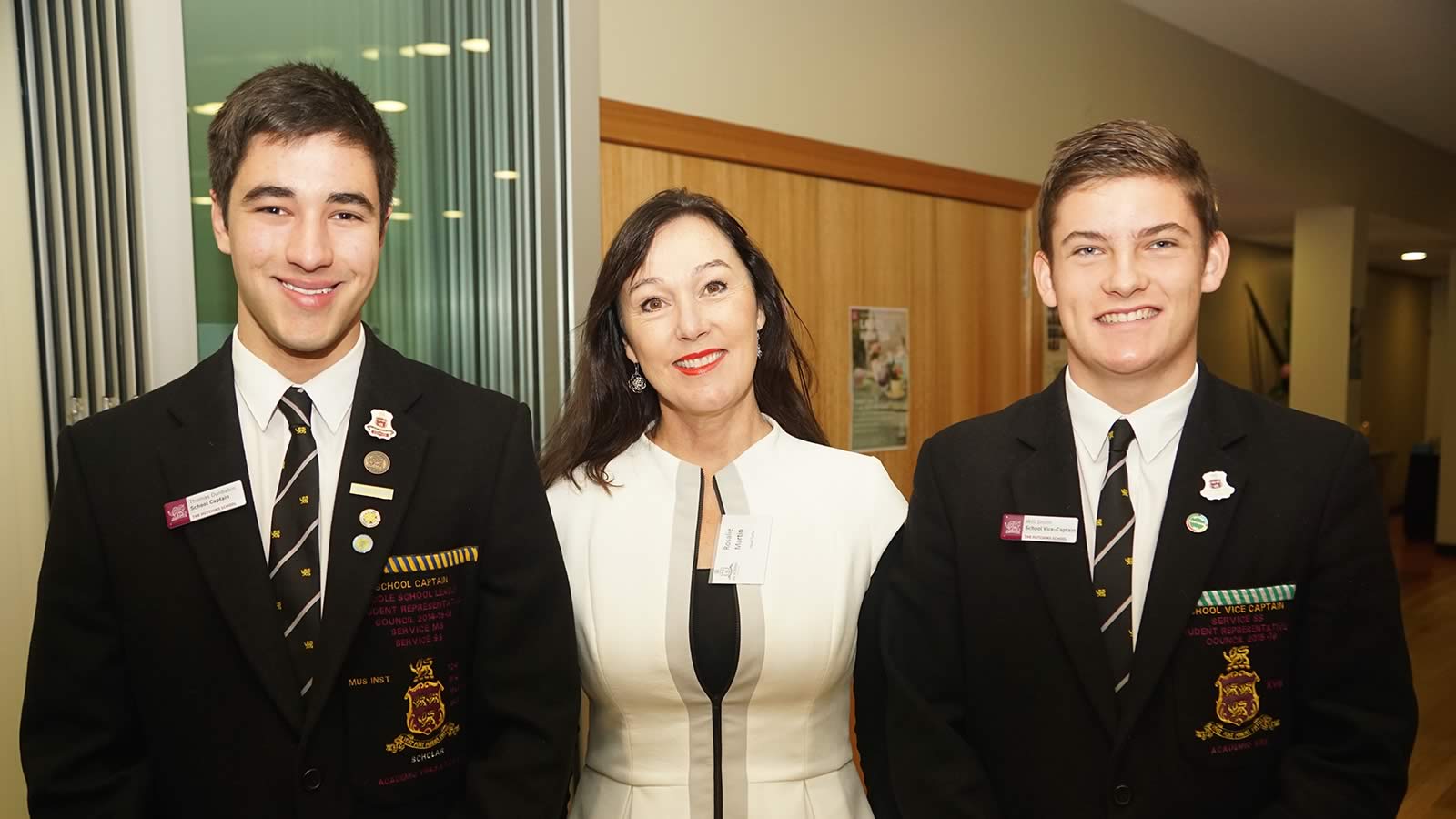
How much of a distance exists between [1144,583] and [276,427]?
3.96 ft

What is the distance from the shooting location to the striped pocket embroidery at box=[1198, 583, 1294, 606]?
1384mm

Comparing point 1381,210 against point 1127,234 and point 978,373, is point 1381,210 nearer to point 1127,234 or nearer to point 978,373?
point 978,373

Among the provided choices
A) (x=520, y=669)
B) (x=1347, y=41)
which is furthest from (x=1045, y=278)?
(x=1347, y=41)

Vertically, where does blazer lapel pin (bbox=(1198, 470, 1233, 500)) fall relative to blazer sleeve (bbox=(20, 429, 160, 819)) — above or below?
above

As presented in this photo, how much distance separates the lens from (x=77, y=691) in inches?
Answer: 50.4

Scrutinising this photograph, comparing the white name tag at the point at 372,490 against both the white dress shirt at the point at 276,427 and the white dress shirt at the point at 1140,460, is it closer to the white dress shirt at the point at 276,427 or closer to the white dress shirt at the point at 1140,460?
the white dress shirt at the point at 276,427

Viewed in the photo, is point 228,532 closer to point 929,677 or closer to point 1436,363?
point 929,677

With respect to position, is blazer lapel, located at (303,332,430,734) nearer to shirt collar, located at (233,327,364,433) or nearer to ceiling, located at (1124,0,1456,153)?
shirt collar, located at (233,327,364,433)

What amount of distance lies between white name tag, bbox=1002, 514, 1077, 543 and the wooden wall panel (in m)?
1.55

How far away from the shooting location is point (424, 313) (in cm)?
228

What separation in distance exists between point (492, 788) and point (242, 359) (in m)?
0.68

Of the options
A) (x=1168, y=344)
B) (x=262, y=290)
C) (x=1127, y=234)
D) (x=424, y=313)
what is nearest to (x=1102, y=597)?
(x=1168, y=344)

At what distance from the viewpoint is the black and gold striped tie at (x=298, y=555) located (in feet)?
4.40

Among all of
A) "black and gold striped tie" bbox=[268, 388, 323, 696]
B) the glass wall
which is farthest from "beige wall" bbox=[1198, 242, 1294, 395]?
"black and gold striped tie" bbox=[268, 388, 323, 696]
